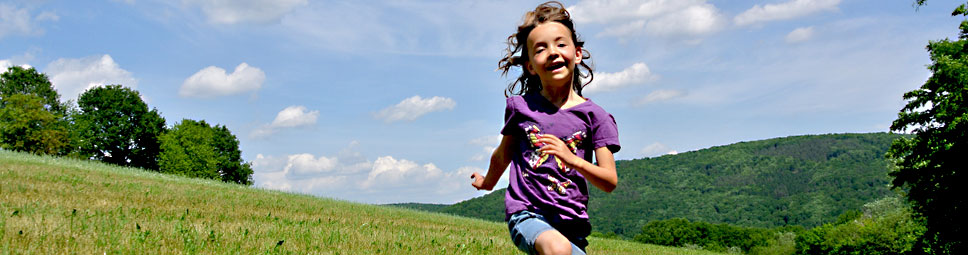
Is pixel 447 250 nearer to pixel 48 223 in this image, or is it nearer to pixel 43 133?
pixel 48 223

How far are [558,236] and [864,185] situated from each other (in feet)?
639

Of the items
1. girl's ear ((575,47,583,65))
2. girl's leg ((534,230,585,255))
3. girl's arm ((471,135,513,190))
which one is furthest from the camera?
girl's ear ((575,47,583,65))

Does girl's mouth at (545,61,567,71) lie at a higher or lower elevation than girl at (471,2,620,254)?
higher

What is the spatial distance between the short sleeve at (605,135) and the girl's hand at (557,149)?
0.39 metres

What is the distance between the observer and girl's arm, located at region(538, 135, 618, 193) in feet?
13.7

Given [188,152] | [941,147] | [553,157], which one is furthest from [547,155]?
[188,152]

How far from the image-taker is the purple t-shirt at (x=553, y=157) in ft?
14.8

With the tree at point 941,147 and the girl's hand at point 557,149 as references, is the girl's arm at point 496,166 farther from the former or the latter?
the tree at point 941,147

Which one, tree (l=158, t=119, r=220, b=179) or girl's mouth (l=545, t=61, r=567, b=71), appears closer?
girl's mouth (l=545, t=61, r=567, b=71)

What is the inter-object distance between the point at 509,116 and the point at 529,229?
961 mm

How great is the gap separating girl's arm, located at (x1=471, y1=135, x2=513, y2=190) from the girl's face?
0.56 m

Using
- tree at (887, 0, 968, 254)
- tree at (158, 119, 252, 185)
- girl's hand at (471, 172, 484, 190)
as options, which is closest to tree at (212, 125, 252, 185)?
tree at (158, 119, 252, 185)

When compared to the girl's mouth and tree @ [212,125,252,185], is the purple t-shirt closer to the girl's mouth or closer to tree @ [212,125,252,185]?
the girl's mouth

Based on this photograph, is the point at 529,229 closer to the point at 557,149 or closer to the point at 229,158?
the point at 557,149
